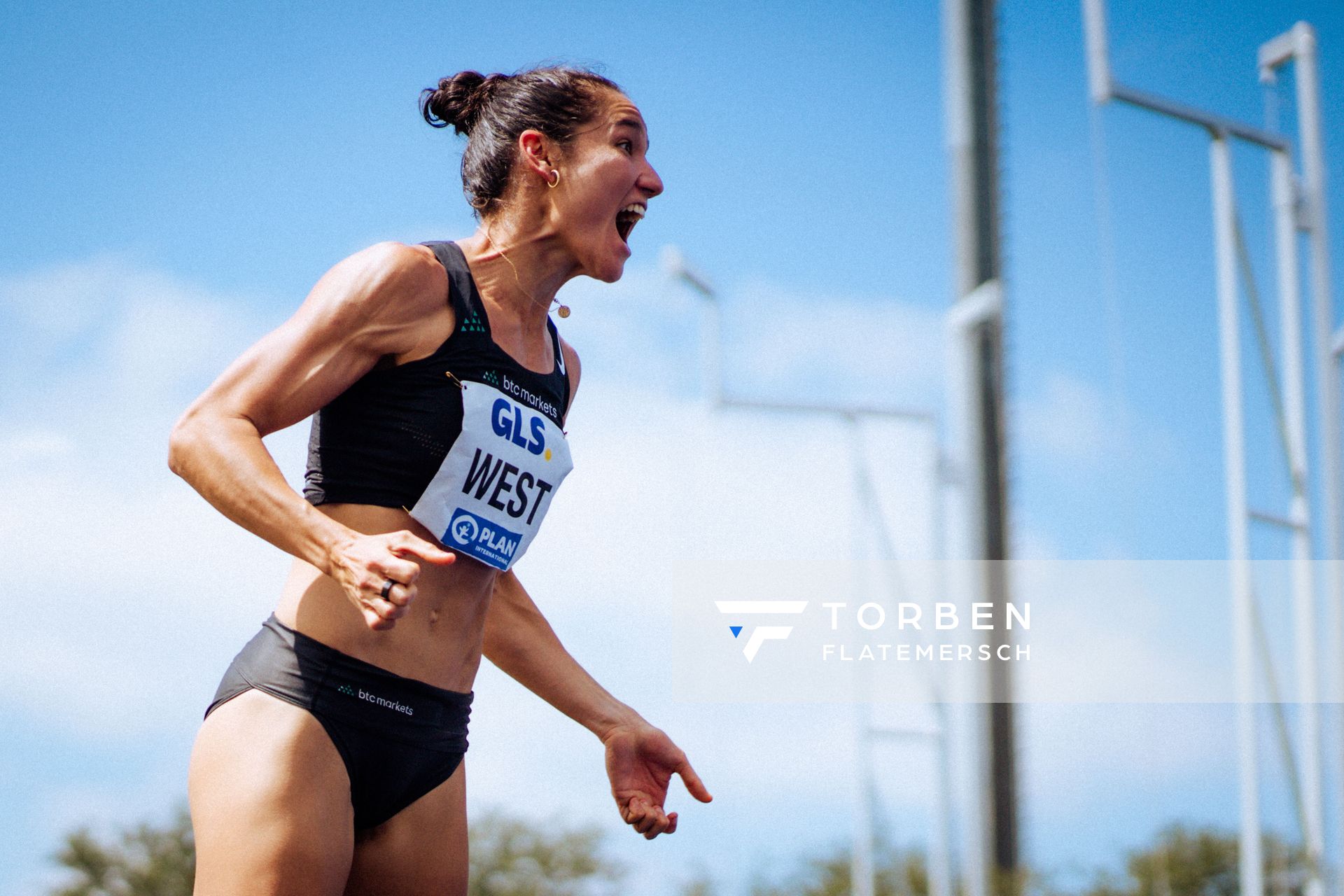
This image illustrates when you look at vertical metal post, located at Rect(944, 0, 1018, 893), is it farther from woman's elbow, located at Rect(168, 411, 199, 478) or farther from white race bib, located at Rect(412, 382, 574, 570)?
woman's elbow, located at Rect(168, 411, 199, 478)

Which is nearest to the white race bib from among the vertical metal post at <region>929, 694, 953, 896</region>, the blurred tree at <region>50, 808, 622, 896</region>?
the vertical metal post at <region>929, 694, 953, 896</region>

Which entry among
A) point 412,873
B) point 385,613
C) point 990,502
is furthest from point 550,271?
point 990,502

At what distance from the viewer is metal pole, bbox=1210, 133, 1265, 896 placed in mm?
4426

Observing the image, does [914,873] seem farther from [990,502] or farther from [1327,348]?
[1327,348]

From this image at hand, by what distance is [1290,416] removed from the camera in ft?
15.1

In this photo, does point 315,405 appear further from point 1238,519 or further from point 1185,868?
point 1185,868

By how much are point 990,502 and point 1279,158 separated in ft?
12.0

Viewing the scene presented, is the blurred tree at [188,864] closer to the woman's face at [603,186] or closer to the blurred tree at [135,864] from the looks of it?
the blurred tree at [135,864]

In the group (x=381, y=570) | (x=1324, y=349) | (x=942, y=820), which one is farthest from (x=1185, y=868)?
(x=381, y=570)

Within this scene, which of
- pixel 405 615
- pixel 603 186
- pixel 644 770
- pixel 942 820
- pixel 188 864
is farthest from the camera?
pixel 188 864

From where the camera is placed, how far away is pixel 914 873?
1087 cm

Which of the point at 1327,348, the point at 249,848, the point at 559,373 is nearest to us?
the point at 249,848

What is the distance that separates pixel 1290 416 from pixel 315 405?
142 inches

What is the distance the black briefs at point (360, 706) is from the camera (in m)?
2.08
